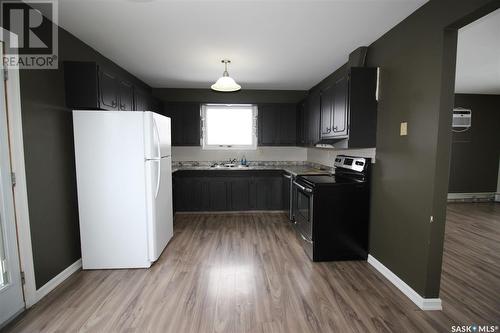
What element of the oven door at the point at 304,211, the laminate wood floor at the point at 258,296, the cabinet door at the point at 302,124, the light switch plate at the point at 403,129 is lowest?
the laminate wood floor at the point at 258,296

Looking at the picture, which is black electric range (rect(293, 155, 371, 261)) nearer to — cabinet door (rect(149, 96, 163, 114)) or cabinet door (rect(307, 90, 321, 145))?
cabinet door (rect(307, 90, 321, 145))

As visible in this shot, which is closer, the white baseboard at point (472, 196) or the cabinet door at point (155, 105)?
the cabinet door at point (155, 105)

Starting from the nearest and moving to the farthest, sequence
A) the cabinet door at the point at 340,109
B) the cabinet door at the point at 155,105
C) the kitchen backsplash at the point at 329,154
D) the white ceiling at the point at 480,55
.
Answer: the white ceiling at the point at 480,55, the cabinet door at the point at 340,109, the kitchen backsplash at the point at 329,154, the cabinet door at the point at 155,105

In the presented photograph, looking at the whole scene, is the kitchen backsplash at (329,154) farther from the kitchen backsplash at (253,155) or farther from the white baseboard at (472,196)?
the white baseboard at (472,196)

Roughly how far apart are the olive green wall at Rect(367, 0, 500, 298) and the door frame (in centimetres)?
335

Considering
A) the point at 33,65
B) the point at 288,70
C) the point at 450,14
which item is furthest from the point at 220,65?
the point at 450,14

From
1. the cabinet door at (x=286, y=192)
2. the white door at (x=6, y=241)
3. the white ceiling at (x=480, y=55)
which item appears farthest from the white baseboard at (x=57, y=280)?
the white ceiling at (x=480, y=55)

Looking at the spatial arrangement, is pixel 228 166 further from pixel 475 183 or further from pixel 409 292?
pixel 475 183

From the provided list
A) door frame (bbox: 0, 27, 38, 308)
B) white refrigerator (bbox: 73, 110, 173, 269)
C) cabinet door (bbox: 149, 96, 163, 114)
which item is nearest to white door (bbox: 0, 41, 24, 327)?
door frame (bbox: 0, 27, 38, 308)

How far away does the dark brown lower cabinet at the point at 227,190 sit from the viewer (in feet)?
15.0

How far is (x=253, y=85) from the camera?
4531 millimetres

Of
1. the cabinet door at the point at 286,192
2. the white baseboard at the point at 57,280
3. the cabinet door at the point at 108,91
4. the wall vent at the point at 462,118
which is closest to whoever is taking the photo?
the white baseboard at the point at 57,280
